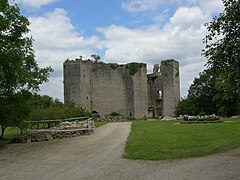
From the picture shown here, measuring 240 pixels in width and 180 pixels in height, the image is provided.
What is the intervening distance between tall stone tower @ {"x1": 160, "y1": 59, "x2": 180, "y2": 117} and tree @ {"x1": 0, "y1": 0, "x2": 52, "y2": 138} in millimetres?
48038

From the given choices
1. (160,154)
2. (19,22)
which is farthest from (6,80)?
(160,154)

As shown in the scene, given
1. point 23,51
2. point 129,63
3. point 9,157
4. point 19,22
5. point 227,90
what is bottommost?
point 9,157

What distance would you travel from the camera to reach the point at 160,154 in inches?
530

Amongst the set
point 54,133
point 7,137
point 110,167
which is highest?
point 54,133

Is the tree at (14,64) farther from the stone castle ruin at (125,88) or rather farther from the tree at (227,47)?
the stone castle ruin at (125,88)

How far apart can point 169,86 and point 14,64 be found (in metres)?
51.5

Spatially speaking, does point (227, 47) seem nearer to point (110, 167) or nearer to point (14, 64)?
point (110, 167)

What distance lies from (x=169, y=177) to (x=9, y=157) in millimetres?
8027

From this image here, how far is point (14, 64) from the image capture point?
17.3 m

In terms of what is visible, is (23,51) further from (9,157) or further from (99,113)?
(99,113)

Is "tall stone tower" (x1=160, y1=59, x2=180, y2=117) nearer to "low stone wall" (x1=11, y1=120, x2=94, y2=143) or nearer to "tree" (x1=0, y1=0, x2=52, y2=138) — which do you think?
"low stone wall" (x1=11, y1=120, x2=94, y2=143)

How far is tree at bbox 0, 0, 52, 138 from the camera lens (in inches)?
672

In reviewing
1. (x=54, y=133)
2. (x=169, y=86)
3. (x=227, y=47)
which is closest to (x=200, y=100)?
(x=169, y=86)

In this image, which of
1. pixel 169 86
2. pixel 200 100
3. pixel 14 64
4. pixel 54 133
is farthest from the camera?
pixel 169 86
